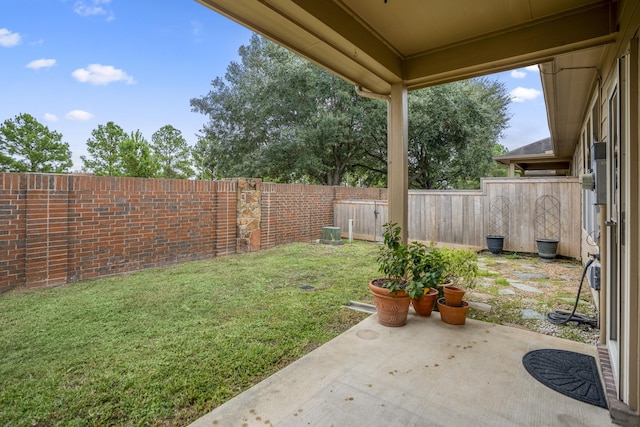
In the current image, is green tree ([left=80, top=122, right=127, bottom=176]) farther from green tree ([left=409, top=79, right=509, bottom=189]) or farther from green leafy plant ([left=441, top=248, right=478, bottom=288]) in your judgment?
green leafy plant ([left=441, top=248, right=478, bottom=288])

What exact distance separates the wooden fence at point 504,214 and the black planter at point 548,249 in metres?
0.31

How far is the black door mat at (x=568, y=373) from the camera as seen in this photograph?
6.25 ft

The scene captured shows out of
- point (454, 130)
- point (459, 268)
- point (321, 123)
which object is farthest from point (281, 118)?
point (459, 268)

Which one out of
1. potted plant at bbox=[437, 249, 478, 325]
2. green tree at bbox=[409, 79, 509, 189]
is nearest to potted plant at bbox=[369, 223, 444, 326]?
potted plant at bbox=[437, 249, 478, 325]

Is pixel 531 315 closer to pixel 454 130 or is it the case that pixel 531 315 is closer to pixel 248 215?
pixel 248 215

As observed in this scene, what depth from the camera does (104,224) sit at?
15.8 ft

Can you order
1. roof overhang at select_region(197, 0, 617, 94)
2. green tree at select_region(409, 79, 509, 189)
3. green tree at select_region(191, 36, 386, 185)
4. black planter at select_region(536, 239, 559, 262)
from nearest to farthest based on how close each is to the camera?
roof overhang at select_region(197, 0, 617, 94) → black planter at select_region(536, 239, 559, 262) → green tree at select_region(409, 79, 509, 189) → green tree at select_region(191, 36, 386, 185)

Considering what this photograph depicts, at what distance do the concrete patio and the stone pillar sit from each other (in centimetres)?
460

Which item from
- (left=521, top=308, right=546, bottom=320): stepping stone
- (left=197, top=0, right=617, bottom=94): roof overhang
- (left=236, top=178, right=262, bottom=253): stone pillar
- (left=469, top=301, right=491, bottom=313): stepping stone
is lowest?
(left=521, top=308, right=546, bottom=320): stepping stone

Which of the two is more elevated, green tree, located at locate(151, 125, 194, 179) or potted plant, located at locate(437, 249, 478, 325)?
green tree, located at locate(151, 125, 194, 179)

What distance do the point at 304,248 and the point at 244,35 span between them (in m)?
12.2

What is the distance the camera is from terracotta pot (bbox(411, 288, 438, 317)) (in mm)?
3170

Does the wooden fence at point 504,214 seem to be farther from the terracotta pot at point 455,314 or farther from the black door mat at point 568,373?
the black door mat at point 568,373

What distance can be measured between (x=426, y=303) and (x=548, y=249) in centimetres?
446
